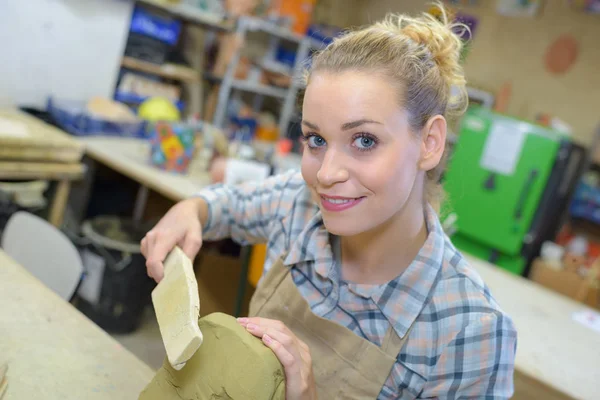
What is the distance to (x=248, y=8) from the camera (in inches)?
158

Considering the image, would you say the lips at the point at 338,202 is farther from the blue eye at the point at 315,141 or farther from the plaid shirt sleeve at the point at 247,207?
the plaid shirt sleeve at the point at 247,207

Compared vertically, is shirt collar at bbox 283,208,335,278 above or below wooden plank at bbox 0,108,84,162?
above

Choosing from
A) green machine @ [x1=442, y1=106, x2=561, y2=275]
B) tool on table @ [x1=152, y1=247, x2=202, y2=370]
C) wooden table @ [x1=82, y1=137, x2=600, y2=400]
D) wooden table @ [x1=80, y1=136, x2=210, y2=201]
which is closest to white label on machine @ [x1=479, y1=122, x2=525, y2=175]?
green machine @ [x1=442, y1=106, x2=561, y2=275]

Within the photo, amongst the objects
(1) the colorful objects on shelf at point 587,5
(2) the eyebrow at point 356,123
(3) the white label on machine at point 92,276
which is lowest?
(3) the white label on machine at point 92,276

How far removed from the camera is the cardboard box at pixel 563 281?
12.4ft

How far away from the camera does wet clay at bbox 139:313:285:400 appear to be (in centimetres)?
86

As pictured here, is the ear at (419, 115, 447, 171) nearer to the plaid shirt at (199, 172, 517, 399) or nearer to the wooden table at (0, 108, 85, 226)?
the plaid shirt at (199, 172, 517, 399)

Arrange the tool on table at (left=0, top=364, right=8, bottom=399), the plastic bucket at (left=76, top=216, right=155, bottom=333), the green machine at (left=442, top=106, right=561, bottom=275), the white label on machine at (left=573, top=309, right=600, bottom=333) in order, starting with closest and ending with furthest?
the tool on table at (left=0, top=364, right=8, bottom=399)
the white label on machine at (left=573, top=309, right=600, bottom=333)
the plastic bucket at (left=76, top=216, right=155, bottom=333)
the green machine at (left=442, top=106, right=561, bottom=275)

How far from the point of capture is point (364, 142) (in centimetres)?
100

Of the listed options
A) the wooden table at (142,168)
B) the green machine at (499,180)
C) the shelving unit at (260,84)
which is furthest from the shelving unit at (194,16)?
the green machine at (499,180)

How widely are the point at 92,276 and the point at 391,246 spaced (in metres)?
1.92

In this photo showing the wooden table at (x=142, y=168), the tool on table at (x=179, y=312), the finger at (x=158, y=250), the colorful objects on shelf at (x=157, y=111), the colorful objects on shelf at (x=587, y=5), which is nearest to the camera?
the tool on table at (x=179, y=312)

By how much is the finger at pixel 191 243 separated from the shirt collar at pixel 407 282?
0.27m

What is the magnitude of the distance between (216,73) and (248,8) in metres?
0.56
